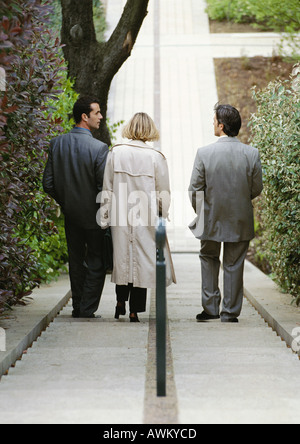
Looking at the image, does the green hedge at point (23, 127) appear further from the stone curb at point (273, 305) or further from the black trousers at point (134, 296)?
the stone curb at point (273, 305)

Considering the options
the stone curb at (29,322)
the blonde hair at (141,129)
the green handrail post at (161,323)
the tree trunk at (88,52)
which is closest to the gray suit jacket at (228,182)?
the blonde hair at (141,129)

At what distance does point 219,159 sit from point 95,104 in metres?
1.19

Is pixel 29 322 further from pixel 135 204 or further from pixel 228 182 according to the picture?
pixel 228 182

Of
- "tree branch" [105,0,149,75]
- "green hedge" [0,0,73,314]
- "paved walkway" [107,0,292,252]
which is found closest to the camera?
"green hedge" [0,0,73,314]

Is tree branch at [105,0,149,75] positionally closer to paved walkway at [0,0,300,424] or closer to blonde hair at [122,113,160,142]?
paved walkway at [0,0,300,424]

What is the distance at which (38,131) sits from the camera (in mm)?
6020

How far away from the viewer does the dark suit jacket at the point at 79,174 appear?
6625 mm

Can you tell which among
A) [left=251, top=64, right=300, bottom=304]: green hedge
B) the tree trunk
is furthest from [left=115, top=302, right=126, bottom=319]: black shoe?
the tree trunk

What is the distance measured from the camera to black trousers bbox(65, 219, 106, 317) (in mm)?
6758

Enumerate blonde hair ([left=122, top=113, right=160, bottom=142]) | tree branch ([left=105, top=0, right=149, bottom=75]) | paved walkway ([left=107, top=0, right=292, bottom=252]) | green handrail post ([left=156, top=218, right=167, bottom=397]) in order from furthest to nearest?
paved walkway ([left=107, top=0, right=292, bottom=252]) < tree branch ([left=105, top=0, right=149, bottom=75]) < blonde hair ([left=122, top=113, right=160, bottom=142]) < green handrail post ([left=156, top=218, right=167, bottom=397])

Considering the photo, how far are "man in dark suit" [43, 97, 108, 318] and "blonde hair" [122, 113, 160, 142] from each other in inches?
11.2

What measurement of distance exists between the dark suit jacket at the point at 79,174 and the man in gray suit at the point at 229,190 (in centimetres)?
88

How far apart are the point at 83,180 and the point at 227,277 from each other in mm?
1556
